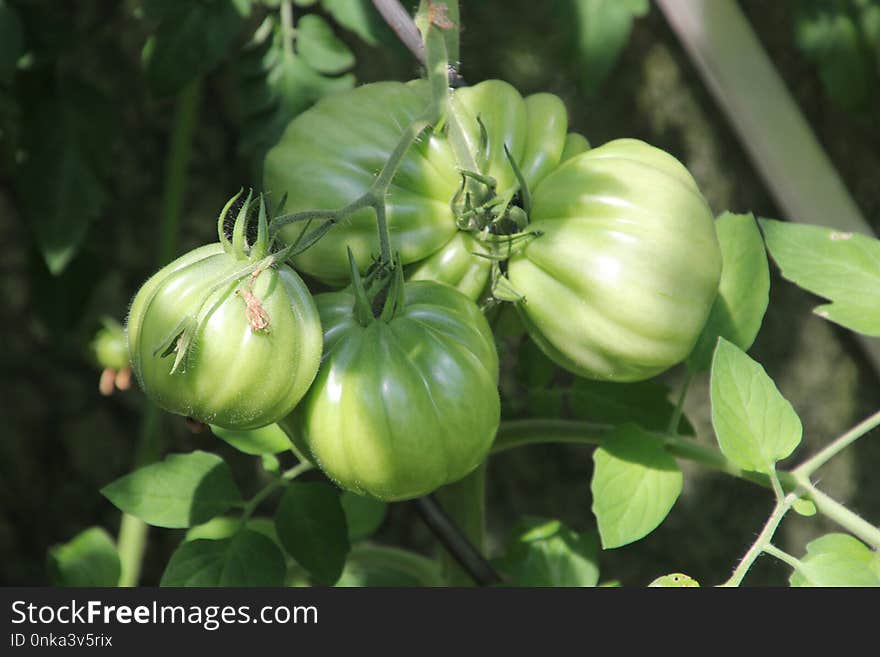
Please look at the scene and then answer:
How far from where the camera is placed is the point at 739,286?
0.56m

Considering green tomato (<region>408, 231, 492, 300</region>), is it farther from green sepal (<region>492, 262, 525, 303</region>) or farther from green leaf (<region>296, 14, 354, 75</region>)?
green leaf (<region>296, 14, 354, 75</region>)

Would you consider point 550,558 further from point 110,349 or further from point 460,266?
point 110,349

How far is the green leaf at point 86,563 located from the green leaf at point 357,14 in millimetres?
407

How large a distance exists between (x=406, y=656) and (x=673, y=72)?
2.42 ft

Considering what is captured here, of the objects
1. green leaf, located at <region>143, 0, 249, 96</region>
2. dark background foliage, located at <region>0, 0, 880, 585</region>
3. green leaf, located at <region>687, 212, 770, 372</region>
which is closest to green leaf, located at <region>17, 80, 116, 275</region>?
dark background foliage, located at <region>0, 0, 880, 585</region>

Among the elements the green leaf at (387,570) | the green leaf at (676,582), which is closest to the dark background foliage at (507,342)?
the green leaf at (387,570)

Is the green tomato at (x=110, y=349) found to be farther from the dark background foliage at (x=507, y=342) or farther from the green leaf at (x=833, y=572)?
the green leaf at (x=833, y=572)

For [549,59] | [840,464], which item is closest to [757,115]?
[549,59]

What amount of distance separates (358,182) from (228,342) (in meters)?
0.15

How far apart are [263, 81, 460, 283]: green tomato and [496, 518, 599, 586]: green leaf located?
0.26 m

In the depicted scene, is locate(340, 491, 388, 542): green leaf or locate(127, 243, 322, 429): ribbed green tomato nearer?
locate(127, 243, 322, 429): ribbed green tomato

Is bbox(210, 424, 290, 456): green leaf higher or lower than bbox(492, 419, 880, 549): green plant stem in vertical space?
higher

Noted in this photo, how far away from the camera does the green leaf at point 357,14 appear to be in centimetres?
65

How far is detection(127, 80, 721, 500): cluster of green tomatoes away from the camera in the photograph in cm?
40
